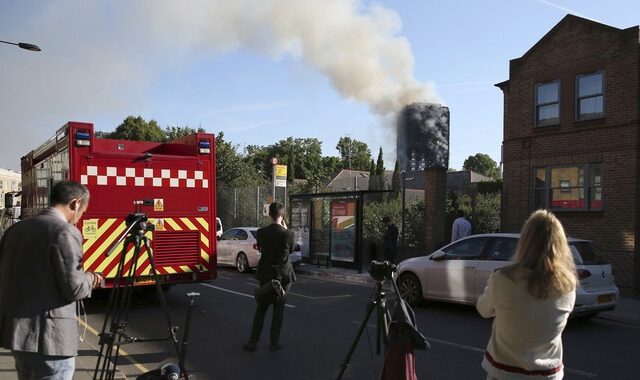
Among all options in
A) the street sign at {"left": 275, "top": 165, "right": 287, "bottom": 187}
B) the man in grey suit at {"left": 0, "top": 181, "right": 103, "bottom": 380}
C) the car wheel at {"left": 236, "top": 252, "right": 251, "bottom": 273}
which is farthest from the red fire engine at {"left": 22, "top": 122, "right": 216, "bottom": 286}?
the street sign at {"left": 275, "top": 165, "right": 287, "bottom": 187}

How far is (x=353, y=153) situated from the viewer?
99.3 metres

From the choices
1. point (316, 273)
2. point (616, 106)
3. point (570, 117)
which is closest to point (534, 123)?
point (570, 117)

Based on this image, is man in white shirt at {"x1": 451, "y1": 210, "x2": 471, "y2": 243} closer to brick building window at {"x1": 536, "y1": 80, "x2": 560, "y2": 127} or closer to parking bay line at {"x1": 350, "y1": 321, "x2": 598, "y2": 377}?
brick building window at {"x1": 536, "y1": 80, "x2": 560, "y2": 127}

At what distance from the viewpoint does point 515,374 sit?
9.32 ft

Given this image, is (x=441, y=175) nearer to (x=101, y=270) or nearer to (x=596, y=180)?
(x=596, y=180)

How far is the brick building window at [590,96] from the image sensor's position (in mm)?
14602

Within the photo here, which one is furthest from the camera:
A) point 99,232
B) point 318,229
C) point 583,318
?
point 318,229

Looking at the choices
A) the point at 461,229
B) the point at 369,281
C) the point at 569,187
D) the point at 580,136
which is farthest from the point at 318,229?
the point at 580,136

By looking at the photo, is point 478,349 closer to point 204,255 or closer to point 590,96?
point 204,255

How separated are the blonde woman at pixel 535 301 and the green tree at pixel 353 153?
9317 centimetres

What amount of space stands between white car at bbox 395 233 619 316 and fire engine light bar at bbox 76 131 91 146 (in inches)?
239

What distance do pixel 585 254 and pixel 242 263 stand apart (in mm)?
9802

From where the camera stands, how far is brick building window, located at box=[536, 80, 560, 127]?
15602 millimetres

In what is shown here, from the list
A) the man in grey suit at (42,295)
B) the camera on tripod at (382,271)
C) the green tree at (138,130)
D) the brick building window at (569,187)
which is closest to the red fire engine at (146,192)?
the camera on tripod at (382,271)
